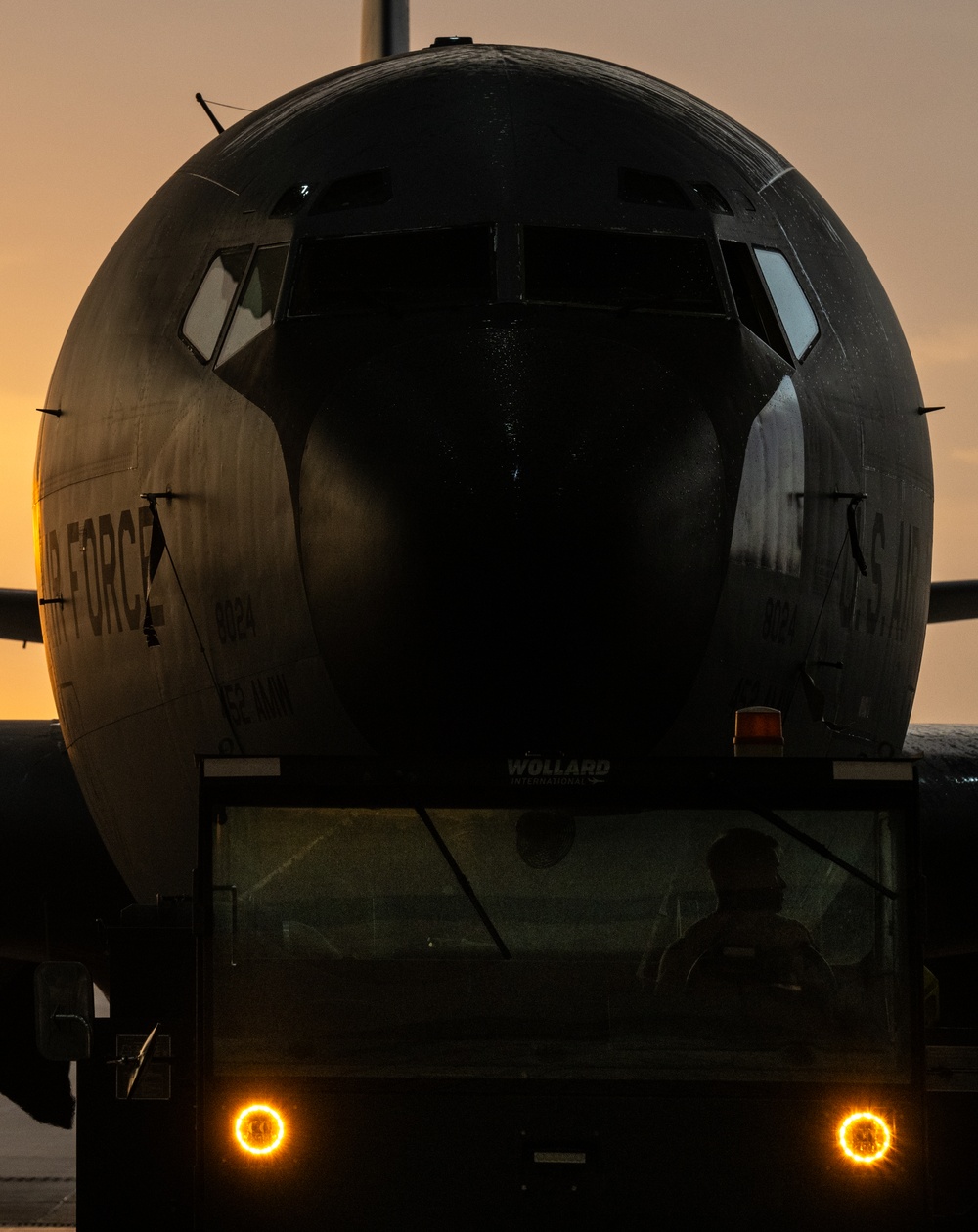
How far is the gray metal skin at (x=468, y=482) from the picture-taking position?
20.9 ft

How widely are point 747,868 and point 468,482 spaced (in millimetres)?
1476

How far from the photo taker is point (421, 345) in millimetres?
6793

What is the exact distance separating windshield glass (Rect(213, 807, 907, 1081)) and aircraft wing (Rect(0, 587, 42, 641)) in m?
7.18

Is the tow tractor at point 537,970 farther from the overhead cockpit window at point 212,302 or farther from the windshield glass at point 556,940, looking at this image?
the overhead cockpit window at point 212,302

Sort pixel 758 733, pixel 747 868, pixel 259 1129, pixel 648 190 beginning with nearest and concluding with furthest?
pixel 259 1129 → pixel 747 868 → pixel 758 733 → pixel 648 190

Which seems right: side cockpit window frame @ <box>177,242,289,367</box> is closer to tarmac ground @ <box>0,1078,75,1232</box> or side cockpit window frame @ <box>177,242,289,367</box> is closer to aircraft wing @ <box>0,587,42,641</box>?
aircraft wing @ <box>0,587,42,641</box>

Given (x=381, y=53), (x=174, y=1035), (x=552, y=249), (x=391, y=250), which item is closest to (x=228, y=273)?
(x=391, y=250)

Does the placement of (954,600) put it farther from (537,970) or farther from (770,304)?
(537,970)

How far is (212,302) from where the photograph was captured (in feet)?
25.9

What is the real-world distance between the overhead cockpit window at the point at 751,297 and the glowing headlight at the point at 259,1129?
11.4 feet

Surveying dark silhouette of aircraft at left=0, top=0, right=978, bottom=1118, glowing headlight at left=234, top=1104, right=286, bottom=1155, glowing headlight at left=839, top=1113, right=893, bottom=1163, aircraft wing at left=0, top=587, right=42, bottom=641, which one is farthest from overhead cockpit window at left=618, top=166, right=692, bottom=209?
aircraft wing at left=0, top=587, right=42, bottom=641

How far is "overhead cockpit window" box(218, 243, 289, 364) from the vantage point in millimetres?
7516

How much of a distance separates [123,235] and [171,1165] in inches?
188

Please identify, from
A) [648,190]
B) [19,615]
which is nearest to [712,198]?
[648,190]
